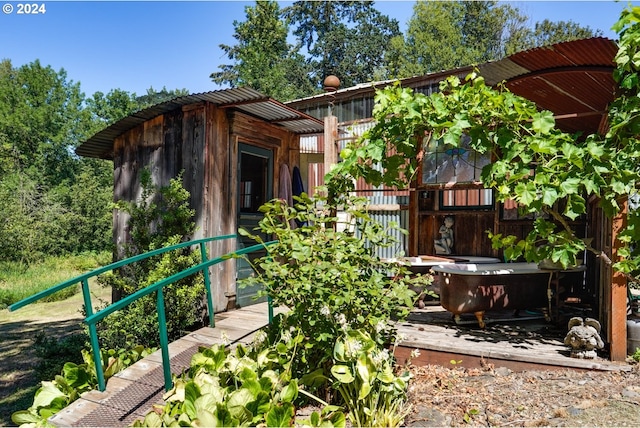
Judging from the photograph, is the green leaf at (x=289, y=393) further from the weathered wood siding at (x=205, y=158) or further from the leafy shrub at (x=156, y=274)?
the weathered wood siding at (x=205, y=158)

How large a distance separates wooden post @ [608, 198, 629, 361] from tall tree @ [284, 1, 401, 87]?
27.3 meters

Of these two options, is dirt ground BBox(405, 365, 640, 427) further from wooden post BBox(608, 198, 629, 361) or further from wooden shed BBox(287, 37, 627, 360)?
wooden shed BBox(287, 37, 627, 360)

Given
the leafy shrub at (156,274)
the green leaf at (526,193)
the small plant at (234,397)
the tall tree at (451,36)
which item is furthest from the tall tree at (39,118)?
the green leaf at (526,193)

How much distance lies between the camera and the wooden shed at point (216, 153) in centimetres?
577

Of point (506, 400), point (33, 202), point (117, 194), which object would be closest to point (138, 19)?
point (117, 194)

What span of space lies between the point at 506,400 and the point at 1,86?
33204 millimetres

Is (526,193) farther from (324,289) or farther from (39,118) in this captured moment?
(39,118)

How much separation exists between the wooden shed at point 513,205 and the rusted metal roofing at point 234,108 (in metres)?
0.64

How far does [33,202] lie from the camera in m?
17.6

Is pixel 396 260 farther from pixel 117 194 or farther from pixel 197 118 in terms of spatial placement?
pixel 117 194

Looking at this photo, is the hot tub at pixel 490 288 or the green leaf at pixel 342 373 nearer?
the green leaf at pixel 342 373

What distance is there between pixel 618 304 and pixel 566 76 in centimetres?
221

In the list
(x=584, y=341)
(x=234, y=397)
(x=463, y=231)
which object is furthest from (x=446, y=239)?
(x=234, y=397)

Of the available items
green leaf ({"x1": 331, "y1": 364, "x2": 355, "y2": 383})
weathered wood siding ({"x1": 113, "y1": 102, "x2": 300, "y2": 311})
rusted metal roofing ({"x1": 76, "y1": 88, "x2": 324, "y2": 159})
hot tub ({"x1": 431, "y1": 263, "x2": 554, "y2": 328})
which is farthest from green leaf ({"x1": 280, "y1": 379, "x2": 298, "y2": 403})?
rusted metal roofing ({"x1": 76, "y1": 88, "x2": 324, "y2": 159})
